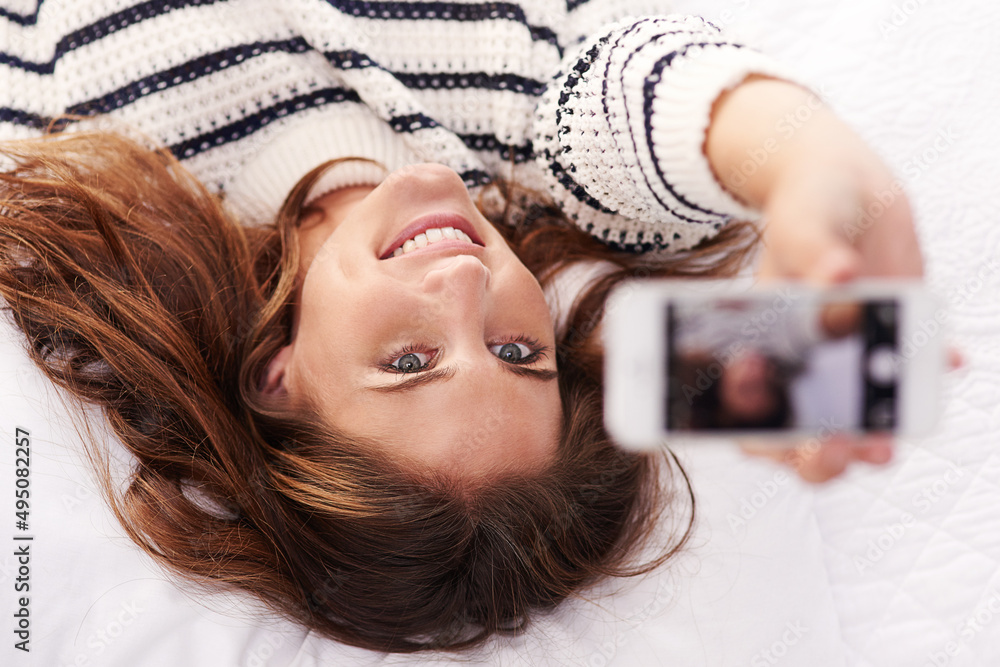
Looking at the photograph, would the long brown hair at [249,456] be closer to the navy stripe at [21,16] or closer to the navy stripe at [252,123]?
the navy stripe at [252,123]

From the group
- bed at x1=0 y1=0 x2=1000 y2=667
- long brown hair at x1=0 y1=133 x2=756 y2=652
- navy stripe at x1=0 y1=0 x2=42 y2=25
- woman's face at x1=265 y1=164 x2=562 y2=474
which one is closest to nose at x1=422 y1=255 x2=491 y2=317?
woman's face at x1=265 y1=164 x2=562 y2=474

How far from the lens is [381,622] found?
0.79m

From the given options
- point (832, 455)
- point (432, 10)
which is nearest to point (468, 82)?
point (432, 10)

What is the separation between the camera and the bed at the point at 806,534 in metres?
0.75

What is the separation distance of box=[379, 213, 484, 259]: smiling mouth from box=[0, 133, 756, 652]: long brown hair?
0.20m

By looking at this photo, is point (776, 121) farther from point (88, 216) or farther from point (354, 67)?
point (88, 216)

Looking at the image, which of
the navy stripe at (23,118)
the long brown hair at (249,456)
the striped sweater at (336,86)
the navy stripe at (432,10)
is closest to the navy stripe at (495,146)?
the striped sweater at (336,86)

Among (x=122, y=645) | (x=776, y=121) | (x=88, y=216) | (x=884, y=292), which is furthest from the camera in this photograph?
(x=88, y=216)

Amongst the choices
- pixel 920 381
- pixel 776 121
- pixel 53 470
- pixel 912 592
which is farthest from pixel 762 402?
pixel 53 470

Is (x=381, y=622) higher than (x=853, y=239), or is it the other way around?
(x=853, y=239)

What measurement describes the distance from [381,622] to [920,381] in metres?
0.62

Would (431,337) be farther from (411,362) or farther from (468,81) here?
(468,81)

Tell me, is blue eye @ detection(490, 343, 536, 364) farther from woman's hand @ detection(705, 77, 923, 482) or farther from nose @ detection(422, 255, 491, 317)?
woman's hand @ detection(705, 77, 923, 482)

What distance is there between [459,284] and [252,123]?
0.48 meters
